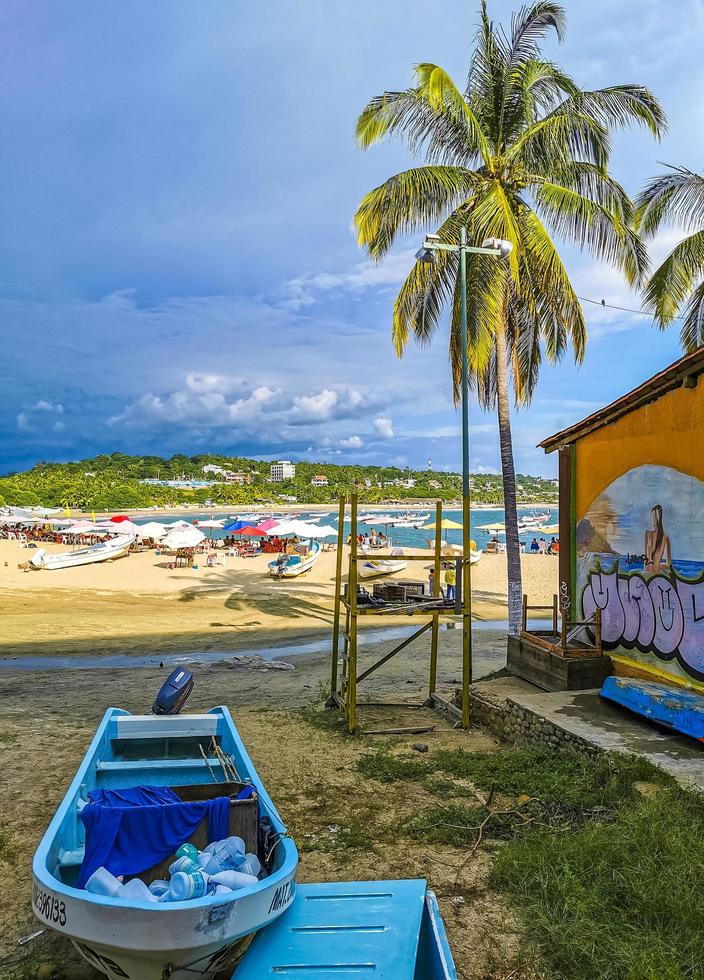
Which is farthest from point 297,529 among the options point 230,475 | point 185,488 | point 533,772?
point 230,475

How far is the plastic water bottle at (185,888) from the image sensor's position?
14.2ft

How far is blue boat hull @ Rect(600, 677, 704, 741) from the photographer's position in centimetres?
782

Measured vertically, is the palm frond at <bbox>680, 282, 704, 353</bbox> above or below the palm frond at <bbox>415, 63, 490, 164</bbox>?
below

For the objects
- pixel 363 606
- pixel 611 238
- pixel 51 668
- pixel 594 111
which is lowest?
pixel 51 668

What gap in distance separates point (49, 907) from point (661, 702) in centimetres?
718

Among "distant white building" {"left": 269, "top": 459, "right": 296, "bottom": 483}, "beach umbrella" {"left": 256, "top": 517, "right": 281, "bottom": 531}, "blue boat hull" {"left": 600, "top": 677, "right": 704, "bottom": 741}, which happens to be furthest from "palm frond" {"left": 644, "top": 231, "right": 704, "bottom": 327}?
"distant white building" {"left": 269, "top": 459, "right": 296, "bottom": 483}

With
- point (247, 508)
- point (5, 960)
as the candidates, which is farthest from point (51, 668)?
point (247, 508)

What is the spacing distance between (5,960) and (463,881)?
370 cm

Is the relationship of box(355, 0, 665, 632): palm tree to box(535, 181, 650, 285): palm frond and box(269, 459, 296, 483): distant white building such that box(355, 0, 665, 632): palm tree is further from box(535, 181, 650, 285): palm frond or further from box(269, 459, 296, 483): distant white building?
box(269, 459, 296, 483): distant white building

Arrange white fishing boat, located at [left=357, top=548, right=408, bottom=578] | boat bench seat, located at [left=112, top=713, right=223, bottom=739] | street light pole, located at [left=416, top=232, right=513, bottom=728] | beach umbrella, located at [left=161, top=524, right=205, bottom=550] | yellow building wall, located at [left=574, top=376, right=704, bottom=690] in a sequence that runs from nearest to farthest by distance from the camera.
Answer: boat bench seat, located at [left=112, top=713, right=223, bottom=739]
yellow building wall, located at [left=574, top=376, right=704, bottom=690]
street light pole, located at [left=416, top=232, right=513, bottom=728]
white fishing boat, located at [left=357, top=548, right=408, bottom=578]
beach umbrella, located at [left=161, top=524, right=205, bottom=550]

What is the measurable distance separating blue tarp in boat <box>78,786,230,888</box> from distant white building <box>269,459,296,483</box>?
165955mm

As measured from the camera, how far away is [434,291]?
53.6ft

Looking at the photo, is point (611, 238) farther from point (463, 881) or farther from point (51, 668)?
point (51, 668)

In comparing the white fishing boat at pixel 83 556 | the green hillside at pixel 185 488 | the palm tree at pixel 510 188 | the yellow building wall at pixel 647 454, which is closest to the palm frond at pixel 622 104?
the palm tree at pixel 510 188
